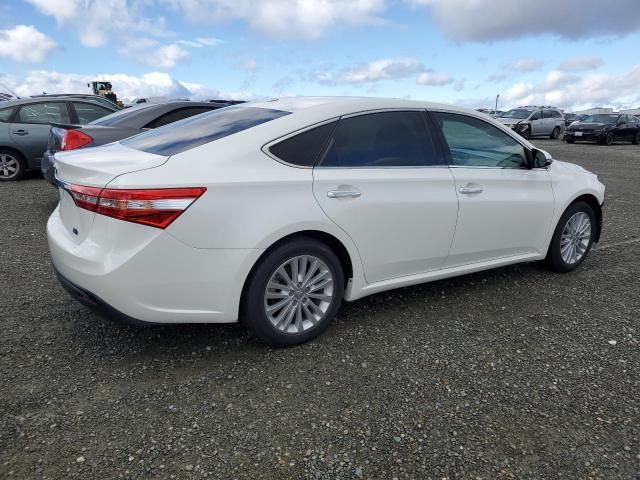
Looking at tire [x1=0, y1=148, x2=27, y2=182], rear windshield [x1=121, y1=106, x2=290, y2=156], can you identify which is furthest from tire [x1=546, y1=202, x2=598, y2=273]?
tire [x1=0, y1=148, x2=27, y2=182]

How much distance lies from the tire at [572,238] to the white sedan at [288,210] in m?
0.47

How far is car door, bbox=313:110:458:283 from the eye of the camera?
10.2ft

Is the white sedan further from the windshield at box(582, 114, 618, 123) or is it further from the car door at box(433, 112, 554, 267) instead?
the windshield at box(582, 114, 618, 123)

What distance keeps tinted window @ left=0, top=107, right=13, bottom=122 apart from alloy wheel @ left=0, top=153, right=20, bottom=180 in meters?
0.59

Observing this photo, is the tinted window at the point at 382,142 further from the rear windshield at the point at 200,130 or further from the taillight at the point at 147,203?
the taillight at the point at 147,203

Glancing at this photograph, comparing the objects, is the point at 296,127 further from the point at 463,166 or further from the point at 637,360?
the point at 637,360

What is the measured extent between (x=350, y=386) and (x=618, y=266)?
3.54 m

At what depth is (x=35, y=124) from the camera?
837cm

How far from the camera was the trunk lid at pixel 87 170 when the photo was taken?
2.67 m

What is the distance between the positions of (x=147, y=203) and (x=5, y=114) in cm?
745

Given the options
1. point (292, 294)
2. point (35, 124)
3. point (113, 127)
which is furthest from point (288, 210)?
point (35, 124)

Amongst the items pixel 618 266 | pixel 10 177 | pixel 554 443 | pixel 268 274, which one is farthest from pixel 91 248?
pixel 10 177

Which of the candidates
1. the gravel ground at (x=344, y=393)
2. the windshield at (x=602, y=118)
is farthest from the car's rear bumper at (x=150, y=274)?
the windshield at (x=602, y=118)

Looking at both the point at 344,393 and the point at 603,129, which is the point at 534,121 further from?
the point at 344,393
